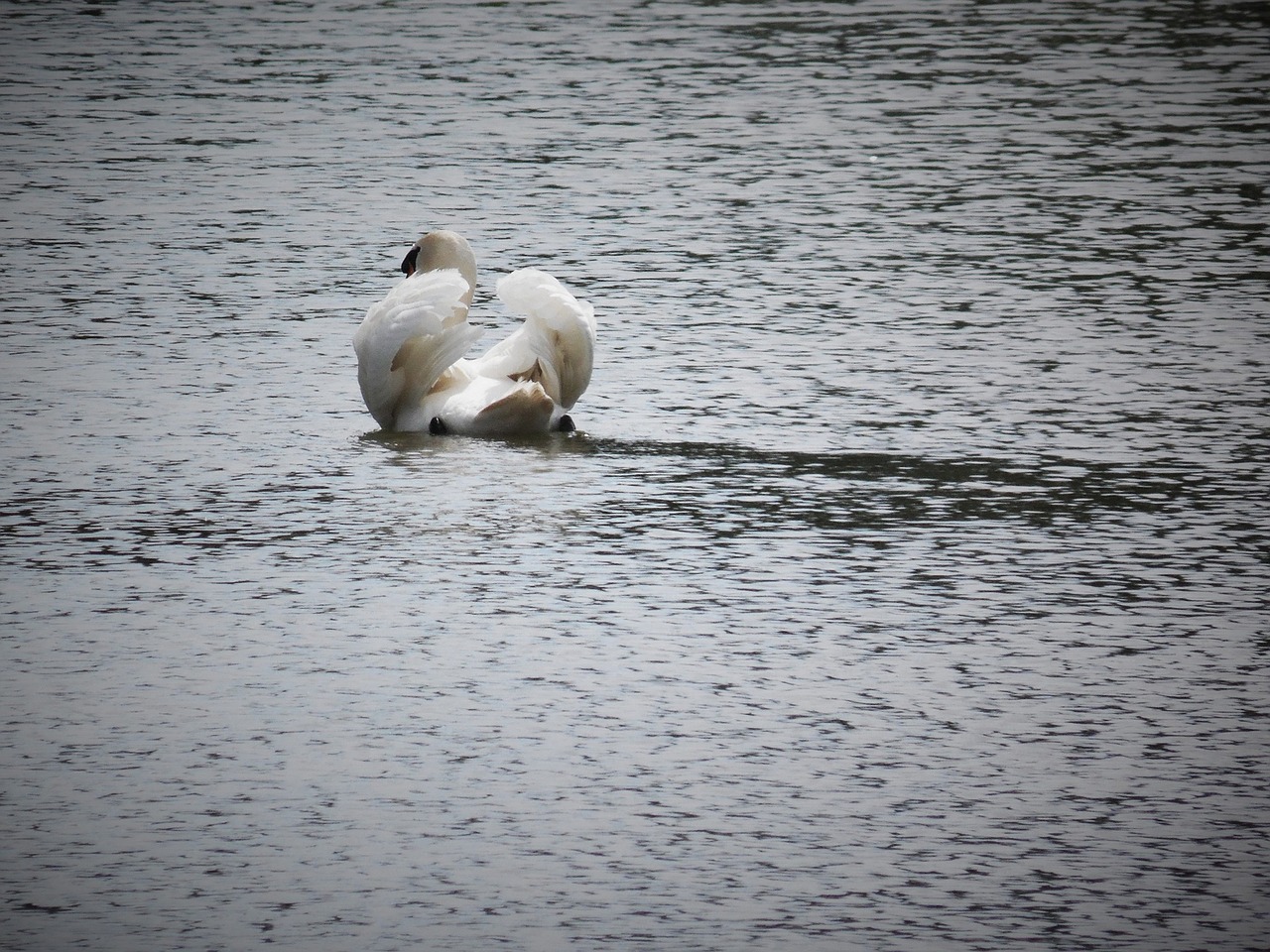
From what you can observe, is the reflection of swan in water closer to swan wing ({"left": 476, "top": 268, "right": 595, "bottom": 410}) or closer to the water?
swan wing ({"left": 476, "top": 268, "right": 595, "bottom": 410})

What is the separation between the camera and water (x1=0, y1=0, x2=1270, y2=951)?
16.9 feet

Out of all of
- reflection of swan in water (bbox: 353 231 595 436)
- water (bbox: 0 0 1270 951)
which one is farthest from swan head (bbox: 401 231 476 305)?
water (bbox: 0 0 1270 951)

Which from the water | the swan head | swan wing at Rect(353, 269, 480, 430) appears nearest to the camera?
the water

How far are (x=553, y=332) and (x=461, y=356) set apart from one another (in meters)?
0.38

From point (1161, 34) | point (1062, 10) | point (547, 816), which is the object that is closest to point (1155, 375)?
point (547, 816)

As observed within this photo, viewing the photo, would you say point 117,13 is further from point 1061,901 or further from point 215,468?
point 1061,901

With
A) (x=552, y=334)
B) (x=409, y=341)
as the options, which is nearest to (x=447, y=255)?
(x=409, y=341)

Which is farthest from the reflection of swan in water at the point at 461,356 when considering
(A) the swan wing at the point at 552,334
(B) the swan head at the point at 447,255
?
(B) the swan head at the point at 447,255

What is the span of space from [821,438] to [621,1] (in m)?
16.3

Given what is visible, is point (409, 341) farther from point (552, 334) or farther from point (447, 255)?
point (447, 255)

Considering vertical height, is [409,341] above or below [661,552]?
above

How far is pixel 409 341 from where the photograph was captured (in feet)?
31.1

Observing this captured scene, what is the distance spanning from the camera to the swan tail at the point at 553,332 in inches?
370

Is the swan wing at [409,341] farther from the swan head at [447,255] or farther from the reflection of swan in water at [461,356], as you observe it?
the swan head at [447,255]
